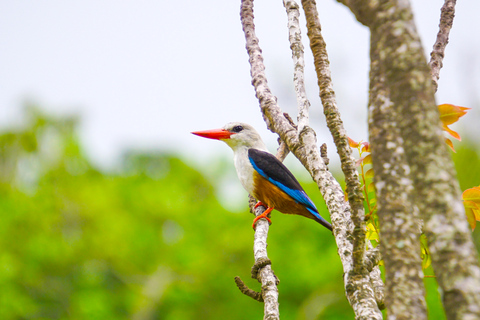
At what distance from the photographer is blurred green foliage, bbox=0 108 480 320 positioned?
18500 mm

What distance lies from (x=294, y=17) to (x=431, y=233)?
6.16 ft

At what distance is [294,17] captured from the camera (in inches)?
103

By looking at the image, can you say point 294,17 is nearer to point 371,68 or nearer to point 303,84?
point 303,84

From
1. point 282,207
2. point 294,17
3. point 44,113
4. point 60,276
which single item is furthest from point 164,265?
point 294,17

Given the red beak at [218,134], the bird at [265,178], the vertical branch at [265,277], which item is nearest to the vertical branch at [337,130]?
the vertical branch at [265,277]

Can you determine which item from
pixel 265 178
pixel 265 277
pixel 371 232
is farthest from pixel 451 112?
pixel 265 178

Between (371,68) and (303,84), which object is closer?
(371,68)

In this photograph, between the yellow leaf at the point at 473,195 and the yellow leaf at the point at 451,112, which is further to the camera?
the yellow leaf at the point at 473,195

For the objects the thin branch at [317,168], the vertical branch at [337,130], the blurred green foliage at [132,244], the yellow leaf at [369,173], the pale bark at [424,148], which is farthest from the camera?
the blurred green foliage at [132,244]

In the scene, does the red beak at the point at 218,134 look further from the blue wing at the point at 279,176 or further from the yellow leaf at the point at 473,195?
the yellow leaf at the point at 473,195

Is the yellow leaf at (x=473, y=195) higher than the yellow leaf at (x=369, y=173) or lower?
lower

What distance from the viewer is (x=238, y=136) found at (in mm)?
4887

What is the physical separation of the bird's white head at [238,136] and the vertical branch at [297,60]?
228 centimetres

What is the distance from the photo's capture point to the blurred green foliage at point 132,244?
60.7 ft
